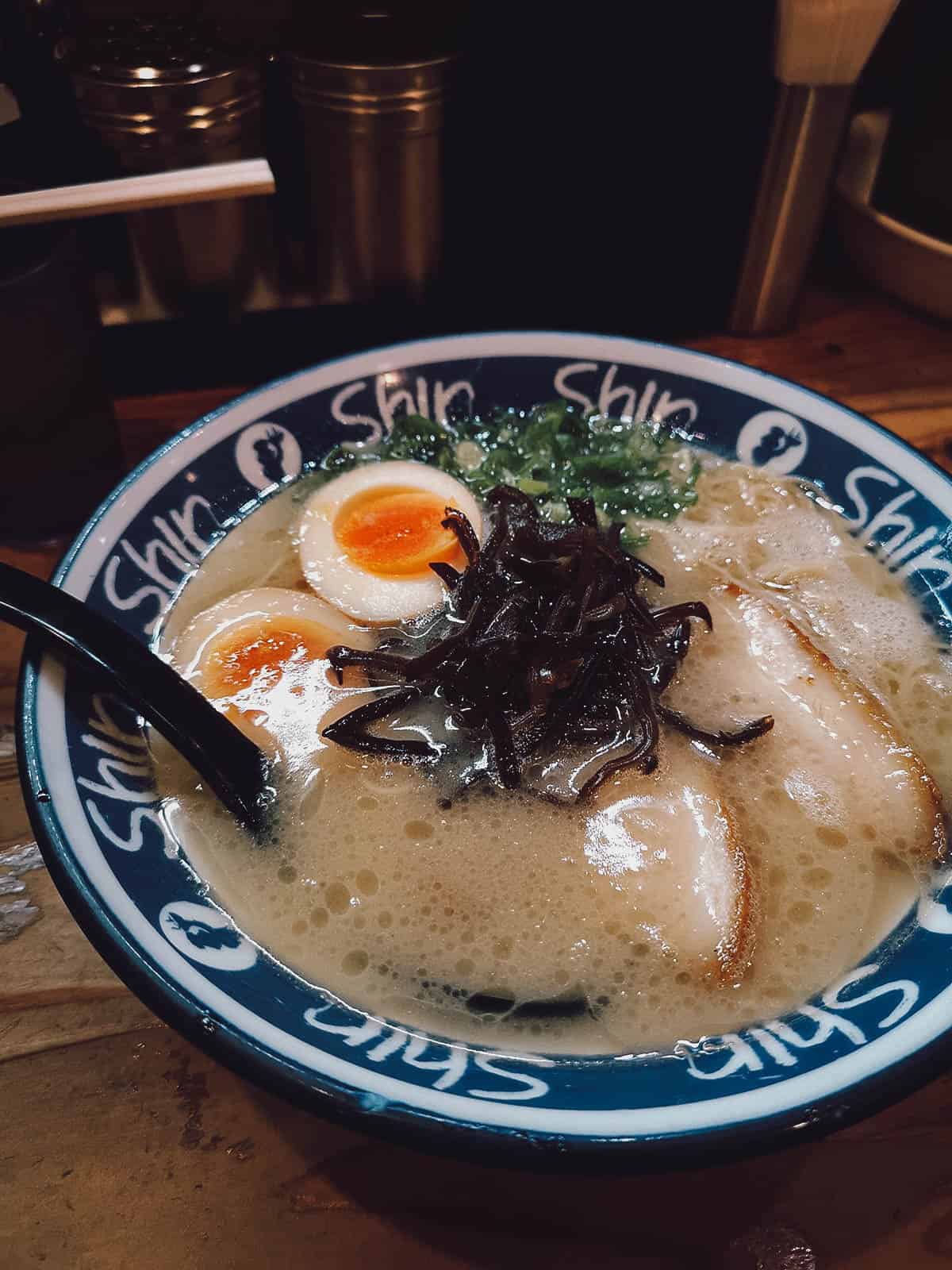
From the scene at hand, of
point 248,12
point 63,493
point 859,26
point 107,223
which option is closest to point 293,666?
point 63,493

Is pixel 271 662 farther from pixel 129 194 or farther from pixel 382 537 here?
pixel 129 194

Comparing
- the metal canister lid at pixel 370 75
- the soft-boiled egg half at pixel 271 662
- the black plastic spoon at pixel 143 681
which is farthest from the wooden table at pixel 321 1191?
the metal canister lid at pixel 370 75

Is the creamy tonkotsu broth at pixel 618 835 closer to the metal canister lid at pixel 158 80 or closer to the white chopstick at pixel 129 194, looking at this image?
the white chopstick at pixel 129 194

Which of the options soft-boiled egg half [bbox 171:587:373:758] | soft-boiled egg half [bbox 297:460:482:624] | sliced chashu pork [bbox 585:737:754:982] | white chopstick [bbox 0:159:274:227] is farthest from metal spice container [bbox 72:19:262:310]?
sliced chashu pork [bbox 585:737:754:982]

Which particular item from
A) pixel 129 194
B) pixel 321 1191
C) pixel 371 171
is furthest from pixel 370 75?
pixel 321 1191

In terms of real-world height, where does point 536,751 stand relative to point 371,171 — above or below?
below

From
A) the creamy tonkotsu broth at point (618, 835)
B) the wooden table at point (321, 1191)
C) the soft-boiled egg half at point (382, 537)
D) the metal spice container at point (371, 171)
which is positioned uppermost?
the metal spice container at point (371, 171)
